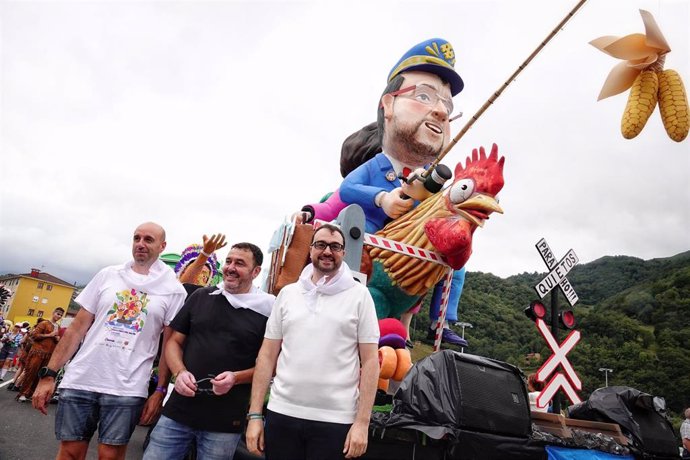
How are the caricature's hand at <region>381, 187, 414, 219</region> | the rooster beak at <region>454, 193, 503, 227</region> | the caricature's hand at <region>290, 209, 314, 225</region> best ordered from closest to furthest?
the rooster beak at <region>454, 193, 503, 227</region>, the caricature's hand at <region>381, 187, 414, 219</region>, the caricature's hand at <region>290, 209, 314, 225</region>

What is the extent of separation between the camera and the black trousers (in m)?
2.00

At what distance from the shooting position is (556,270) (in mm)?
6398

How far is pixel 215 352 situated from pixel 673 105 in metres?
3.61

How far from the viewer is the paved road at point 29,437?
4316mm

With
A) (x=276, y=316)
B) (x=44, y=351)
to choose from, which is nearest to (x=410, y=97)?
(x=276, y=316)

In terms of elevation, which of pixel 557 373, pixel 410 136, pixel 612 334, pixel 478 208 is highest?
pixel 612 334

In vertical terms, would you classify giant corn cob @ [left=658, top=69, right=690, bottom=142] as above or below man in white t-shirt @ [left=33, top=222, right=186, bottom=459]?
above

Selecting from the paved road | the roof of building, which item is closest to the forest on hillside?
the paved road

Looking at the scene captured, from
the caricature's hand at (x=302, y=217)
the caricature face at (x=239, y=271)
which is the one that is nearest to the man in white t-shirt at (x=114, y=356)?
the caricature face at (x=239, y=271)

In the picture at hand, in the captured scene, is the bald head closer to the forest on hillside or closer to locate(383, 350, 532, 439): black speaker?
locate(383, 350, 532, 439): black speaker

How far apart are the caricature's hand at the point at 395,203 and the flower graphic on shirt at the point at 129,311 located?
2572 millimetres

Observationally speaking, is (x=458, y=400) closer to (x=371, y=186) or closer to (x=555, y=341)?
(x=371, y=186)

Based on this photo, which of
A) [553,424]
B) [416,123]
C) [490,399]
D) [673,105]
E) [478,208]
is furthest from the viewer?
[416,123]

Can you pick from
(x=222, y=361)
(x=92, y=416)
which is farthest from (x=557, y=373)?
(x=92, y=416)
